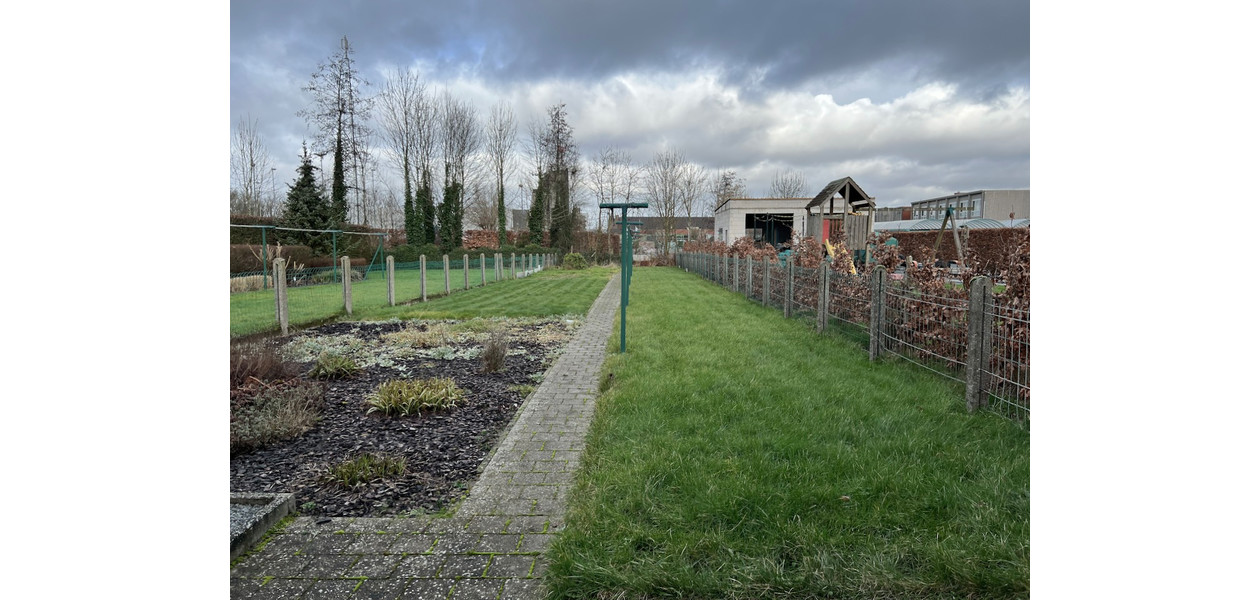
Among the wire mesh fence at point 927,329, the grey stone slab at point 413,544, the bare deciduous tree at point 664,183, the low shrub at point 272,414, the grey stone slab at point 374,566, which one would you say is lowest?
the grey stone slab at point 374,566

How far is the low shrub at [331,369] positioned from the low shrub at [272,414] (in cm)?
87

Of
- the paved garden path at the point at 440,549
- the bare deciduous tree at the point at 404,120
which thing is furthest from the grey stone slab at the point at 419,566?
the bare deciduous tree at the point at 404,120

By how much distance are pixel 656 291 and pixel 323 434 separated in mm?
11653

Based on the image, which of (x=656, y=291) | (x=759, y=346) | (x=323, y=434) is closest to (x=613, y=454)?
(x=323, y=434)

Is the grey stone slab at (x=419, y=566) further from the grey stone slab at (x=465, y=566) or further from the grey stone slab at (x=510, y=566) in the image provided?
the grey stone slab at (x=510, y=566)

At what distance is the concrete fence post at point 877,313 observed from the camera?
6.20 m

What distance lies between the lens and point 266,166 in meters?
22.0

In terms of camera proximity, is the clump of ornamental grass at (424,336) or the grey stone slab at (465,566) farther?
the clump of ornamental grass at (424,336)

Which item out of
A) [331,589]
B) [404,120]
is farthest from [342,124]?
[331,589]

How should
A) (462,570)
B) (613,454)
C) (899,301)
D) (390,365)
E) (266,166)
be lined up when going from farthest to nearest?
1. (266,166)
2. (390,365)
3. (899,301)
4. (613,454)
5. (462,570)

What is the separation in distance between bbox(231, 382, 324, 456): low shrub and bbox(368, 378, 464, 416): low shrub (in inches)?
17.8

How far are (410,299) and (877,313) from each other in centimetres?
1071

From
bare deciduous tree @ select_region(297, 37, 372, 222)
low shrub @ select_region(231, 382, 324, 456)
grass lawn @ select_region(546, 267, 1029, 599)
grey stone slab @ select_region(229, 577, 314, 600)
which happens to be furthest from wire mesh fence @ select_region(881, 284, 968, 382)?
bare deciduous tree @ select_region(297, 37, 372, 222)
